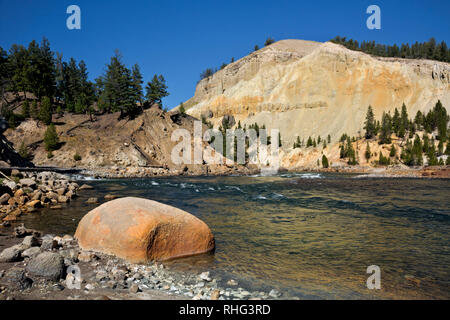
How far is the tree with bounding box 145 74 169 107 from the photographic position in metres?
74.5

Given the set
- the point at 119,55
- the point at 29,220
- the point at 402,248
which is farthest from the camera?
the point at 119,55

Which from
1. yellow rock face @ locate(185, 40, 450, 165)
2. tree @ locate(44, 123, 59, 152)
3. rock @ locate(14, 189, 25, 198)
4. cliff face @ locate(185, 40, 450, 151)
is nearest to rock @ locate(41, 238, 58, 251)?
rock @ locate(14, 189, 25, 198)

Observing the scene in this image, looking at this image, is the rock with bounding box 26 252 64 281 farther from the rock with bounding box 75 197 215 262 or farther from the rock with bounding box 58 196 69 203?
the rock with bounding box 58 196 69 203

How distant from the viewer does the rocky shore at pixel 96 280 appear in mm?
5418

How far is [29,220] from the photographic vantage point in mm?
13141

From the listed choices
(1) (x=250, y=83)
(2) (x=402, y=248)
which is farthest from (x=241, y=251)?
(1) (x=250, y=83)

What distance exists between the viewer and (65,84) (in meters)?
83.8

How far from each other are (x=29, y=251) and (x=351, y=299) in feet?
26.4

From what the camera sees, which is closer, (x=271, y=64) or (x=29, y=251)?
(x=29, y=251)

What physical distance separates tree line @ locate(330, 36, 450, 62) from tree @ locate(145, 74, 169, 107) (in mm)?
A: 105122

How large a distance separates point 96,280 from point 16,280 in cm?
146

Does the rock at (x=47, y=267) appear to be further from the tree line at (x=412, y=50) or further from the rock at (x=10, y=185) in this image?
the tree line at (x=412, y=50)

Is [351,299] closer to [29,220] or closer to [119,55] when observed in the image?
[29,220]

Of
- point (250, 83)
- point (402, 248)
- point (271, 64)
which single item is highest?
point (271, 64)
